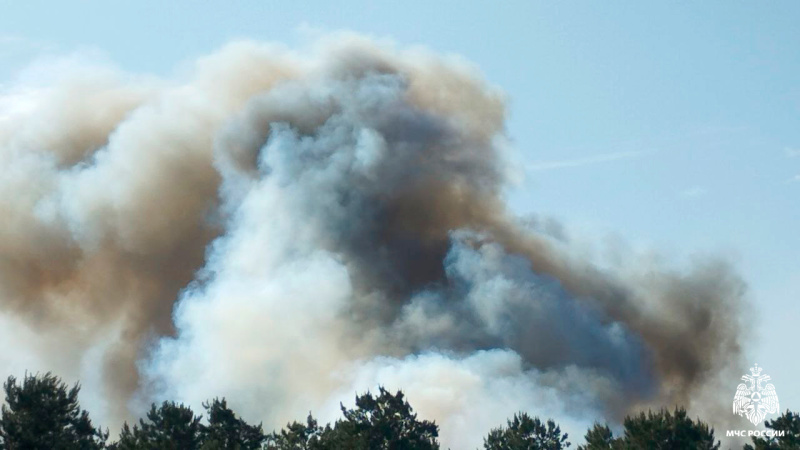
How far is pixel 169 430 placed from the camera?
4000 centimetres

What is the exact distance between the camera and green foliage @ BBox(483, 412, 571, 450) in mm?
46500

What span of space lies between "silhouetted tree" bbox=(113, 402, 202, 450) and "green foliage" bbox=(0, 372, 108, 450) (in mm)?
1693

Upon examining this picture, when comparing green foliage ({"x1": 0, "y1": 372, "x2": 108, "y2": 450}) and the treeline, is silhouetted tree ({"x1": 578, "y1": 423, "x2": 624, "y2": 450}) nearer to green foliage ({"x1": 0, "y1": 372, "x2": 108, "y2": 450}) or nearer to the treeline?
the treeline

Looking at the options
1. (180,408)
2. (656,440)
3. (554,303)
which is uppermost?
(554,303)

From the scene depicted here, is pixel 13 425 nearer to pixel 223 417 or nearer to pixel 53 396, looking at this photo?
pixel 53 396

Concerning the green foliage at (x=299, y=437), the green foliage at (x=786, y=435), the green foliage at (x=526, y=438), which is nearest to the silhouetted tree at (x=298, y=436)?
the green foliage at (x=299, y=437)

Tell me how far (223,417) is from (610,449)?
16518 millimetres

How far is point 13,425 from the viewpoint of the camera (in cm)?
3612

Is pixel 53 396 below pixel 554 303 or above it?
below

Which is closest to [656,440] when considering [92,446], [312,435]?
[312,435]

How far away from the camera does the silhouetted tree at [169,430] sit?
38812 mm

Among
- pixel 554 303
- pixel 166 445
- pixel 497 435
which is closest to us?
pixel 166 445

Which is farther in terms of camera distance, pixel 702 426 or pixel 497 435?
pixel 497 435

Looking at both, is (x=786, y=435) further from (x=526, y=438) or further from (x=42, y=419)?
(x=42, y=419)
